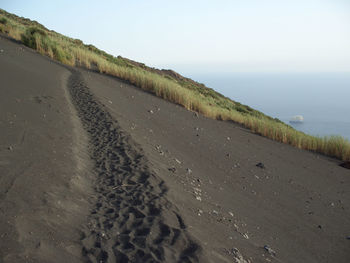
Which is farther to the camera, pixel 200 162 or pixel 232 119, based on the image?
pixel 232 119

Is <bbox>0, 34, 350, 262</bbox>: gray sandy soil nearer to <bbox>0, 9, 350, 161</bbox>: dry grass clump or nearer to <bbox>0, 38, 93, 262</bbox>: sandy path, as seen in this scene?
<bbox>0, 38, 93, 262</bbox>: sandy path

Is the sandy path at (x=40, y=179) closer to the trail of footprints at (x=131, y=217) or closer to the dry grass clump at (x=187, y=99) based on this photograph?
the trail of footprints at (x=131, y=217)

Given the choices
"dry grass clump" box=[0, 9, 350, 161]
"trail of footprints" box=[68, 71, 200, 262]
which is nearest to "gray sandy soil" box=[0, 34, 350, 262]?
"trail of footprints" box=[68, 71, 200, 262]

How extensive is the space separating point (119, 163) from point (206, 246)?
2.15 meters

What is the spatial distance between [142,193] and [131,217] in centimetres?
54

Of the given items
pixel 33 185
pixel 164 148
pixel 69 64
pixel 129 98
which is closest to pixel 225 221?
pixel 33 185

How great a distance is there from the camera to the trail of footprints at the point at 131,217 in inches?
94.0

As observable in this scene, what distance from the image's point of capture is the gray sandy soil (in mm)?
2498

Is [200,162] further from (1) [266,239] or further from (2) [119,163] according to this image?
(1) [266,239]

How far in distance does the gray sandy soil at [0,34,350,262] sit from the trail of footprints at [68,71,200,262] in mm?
11

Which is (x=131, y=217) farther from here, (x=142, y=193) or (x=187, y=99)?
(x=187, y=99)

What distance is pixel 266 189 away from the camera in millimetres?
5328

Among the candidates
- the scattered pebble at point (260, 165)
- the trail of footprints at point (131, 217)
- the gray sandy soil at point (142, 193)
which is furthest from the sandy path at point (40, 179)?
the scattered pebble at point (260, 165)

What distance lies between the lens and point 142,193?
11.3ft
